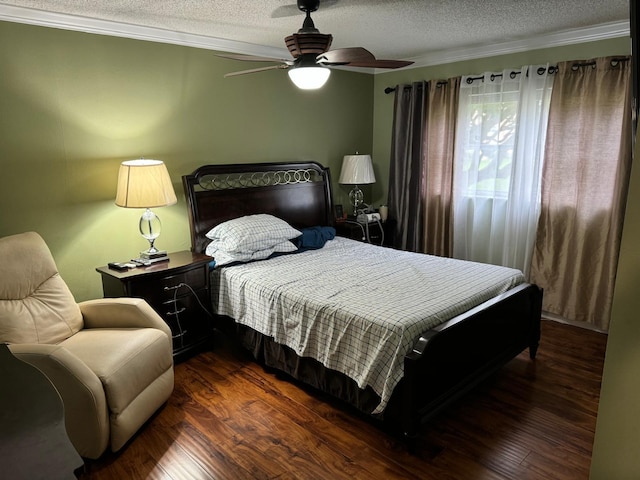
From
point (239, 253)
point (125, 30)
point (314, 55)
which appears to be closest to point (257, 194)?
point (239, 253)

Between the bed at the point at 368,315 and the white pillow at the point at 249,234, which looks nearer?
the bed at the point at 368,315

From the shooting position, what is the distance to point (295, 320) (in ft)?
8.98

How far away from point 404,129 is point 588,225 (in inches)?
80.9

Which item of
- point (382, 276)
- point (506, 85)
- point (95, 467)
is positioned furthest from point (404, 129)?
point (95, 467)

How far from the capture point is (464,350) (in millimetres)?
2504

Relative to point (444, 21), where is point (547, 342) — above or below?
below

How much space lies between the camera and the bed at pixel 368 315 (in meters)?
2.25

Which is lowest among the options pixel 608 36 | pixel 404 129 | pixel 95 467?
pixel 95 467

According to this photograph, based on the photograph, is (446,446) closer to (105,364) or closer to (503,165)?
(105,364)

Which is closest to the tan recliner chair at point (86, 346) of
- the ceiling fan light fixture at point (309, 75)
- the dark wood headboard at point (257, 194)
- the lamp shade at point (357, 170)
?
the dark wood headboard at point (257, 194)

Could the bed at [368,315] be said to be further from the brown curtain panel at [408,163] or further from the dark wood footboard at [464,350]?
the brown curtain panel at [408,163]

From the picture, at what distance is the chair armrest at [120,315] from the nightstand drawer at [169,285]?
25cm

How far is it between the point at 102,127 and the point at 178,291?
1.32 metres

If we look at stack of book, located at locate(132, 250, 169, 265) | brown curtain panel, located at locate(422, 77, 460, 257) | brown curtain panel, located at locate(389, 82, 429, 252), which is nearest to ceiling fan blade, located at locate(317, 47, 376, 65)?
stack of book, located at locate(132, 250, 169, 265)
